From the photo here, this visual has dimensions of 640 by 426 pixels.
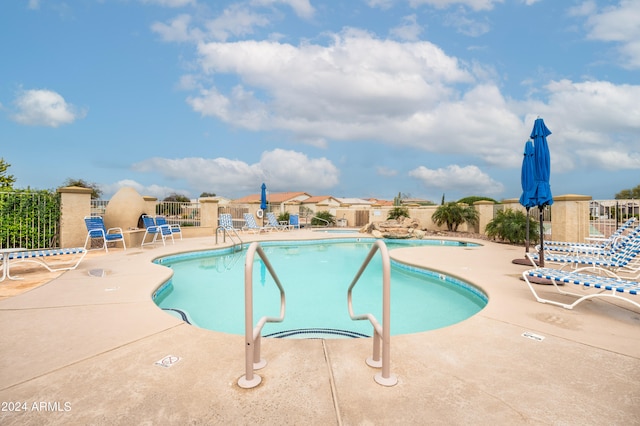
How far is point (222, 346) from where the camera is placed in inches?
110

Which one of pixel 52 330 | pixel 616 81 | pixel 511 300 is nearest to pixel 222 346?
pixel 52 330

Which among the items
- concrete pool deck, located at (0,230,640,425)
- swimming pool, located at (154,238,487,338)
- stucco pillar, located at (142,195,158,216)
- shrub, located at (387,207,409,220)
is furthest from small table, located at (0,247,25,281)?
shrub, located at (387,207,409,220)

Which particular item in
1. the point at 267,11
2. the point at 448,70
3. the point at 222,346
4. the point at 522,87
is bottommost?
the point at 222,346

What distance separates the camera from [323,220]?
71.1ft

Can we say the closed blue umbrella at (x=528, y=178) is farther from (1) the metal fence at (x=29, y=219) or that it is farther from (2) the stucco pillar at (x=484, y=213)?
(1) the metal fence at (x=29, y=219)

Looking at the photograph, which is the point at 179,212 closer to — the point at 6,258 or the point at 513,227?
the point at 6,258

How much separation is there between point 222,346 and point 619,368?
3.22 metres

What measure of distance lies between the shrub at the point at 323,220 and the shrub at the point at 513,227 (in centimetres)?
1128

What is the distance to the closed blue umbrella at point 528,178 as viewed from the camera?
6805 mm

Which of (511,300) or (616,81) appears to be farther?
(616,81)

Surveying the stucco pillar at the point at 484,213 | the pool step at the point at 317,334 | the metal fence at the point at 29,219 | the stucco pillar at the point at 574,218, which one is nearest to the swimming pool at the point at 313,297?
the pool step at the point at 317,334

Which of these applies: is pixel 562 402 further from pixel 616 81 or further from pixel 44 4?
pixel 44 4

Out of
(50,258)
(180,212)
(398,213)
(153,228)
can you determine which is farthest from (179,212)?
(398,213)

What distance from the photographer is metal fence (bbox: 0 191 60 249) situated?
861cm
